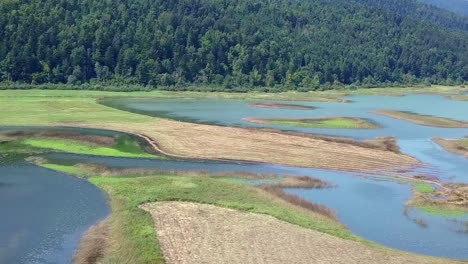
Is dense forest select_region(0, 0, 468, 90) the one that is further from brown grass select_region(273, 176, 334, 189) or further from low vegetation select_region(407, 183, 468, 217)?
low vegetation select_region(407, 183, 468, 217)

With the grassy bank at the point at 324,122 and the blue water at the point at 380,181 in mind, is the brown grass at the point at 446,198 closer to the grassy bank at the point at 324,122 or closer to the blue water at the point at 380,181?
the blue water at the point at 380,181

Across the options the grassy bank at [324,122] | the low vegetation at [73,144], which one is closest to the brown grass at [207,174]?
the low vegetation at [73,144]

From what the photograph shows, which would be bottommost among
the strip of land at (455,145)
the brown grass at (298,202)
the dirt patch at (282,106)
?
the dirt patch at (282,106)

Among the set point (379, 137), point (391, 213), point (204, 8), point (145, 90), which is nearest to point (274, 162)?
point (391, 213)

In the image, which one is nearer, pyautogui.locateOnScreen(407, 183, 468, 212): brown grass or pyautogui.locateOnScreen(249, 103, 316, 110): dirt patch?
pyautogui.locateOnScreen(407, 183, 468, 212): brown grass

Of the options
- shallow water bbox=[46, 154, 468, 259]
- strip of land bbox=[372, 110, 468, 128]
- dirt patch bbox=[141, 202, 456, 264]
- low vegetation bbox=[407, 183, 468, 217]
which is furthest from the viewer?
strip of land bbox=[372, 110, 468, 128]

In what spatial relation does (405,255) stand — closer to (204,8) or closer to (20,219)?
(20,219)

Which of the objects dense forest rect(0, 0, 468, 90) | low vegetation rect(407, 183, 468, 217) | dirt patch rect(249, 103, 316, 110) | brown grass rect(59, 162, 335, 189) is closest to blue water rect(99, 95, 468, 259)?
low vegetation rect(407, 183, 468, 217)
